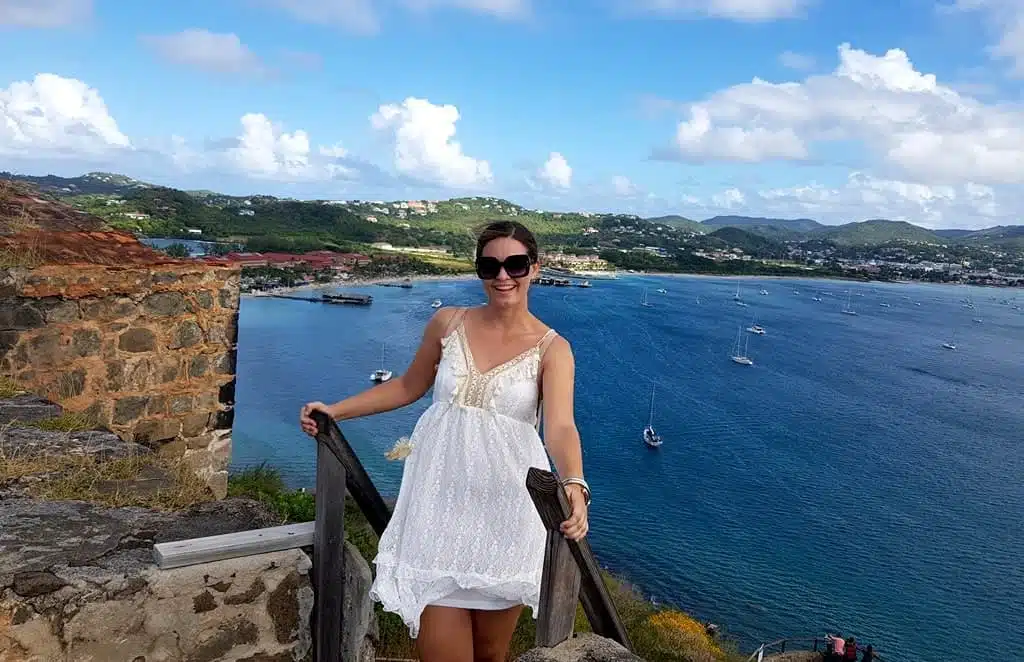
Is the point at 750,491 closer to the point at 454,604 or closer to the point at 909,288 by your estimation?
the point at 454,604

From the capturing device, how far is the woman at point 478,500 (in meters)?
1.83

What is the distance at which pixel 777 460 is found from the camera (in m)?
28.8

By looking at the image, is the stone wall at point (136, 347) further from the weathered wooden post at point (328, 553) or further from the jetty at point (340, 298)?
the jetty at point (340, 298)

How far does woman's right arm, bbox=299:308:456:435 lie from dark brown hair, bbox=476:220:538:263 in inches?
8.1

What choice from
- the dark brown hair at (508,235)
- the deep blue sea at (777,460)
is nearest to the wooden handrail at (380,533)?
the dark brown hair at (508,235)

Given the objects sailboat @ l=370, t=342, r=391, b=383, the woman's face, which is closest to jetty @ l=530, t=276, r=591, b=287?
sailboat @ l=370, t=342, r=391, b=383

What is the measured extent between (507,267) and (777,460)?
29032 millimetres

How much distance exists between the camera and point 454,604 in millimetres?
1844

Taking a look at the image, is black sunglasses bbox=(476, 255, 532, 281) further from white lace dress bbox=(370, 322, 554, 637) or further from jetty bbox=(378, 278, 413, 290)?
jetty bbox=(378, 278, 413, 290)

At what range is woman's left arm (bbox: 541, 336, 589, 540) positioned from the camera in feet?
5.33

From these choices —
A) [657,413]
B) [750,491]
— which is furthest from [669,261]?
[750,491]

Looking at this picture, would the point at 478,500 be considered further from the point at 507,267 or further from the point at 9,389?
the point at 9,389

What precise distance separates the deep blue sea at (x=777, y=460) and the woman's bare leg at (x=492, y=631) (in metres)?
17.9

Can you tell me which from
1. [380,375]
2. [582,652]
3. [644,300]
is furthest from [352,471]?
[644,300]
